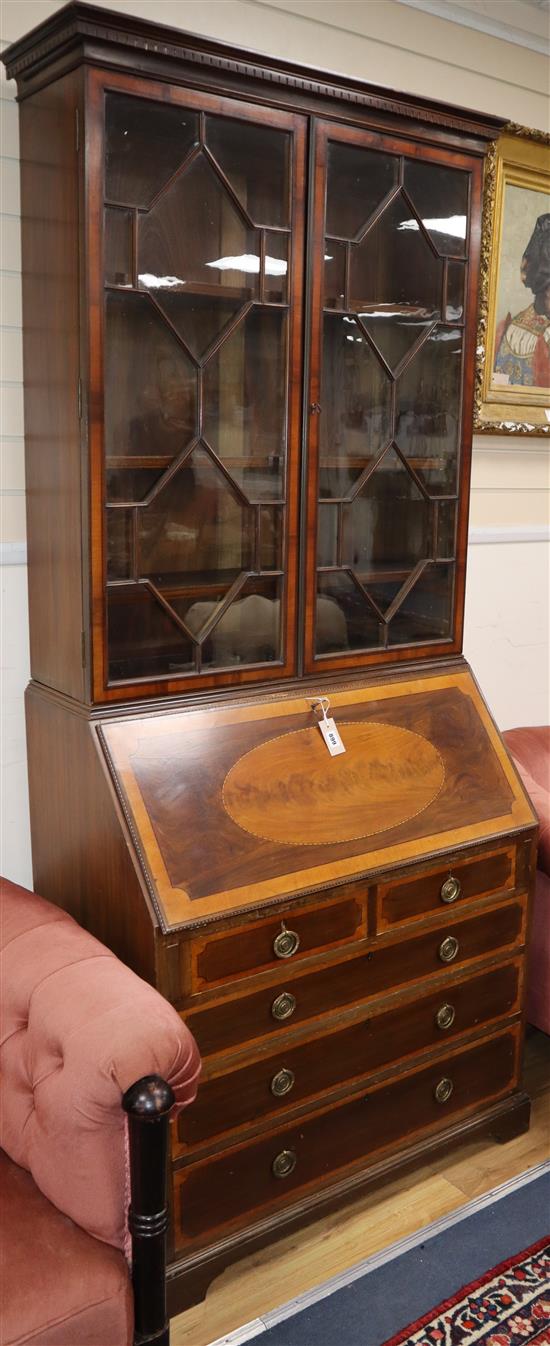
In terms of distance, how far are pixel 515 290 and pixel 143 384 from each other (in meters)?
1.39

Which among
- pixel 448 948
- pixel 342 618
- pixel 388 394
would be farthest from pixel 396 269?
pixel 448 948

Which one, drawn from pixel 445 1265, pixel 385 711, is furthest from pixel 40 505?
pixel 445 1265

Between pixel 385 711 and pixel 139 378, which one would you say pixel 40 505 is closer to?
pixel 139 378

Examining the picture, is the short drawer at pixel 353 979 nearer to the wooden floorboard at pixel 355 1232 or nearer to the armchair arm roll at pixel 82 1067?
the armchair arm roll at pixel 82 1067

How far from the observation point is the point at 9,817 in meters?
2.14

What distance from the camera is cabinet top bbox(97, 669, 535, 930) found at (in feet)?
5.79

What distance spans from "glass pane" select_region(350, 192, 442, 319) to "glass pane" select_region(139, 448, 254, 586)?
0.45 m

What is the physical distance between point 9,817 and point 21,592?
46 centimetres

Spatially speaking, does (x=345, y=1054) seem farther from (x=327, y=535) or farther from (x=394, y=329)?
(x=394, y=329)

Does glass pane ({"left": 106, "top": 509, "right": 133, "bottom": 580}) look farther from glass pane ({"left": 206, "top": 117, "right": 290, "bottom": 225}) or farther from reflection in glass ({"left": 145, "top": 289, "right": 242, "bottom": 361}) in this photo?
glass pane ({"left": 206, "top": 117, "right": 290, "bottom": 225})

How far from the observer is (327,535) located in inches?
81.2

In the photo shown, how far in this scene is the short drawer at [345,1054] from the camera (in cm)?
183

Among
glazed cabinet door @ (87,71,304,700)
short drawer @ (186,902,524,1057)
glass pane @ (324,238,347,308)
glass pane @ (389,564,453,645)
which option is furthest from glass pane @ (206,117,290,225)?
short drawer @ (186,902,524,1057)

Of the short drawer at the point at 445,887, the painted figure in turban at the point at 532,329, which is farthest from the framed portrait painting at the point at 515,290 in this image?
the short drawer at the point at 445,887
